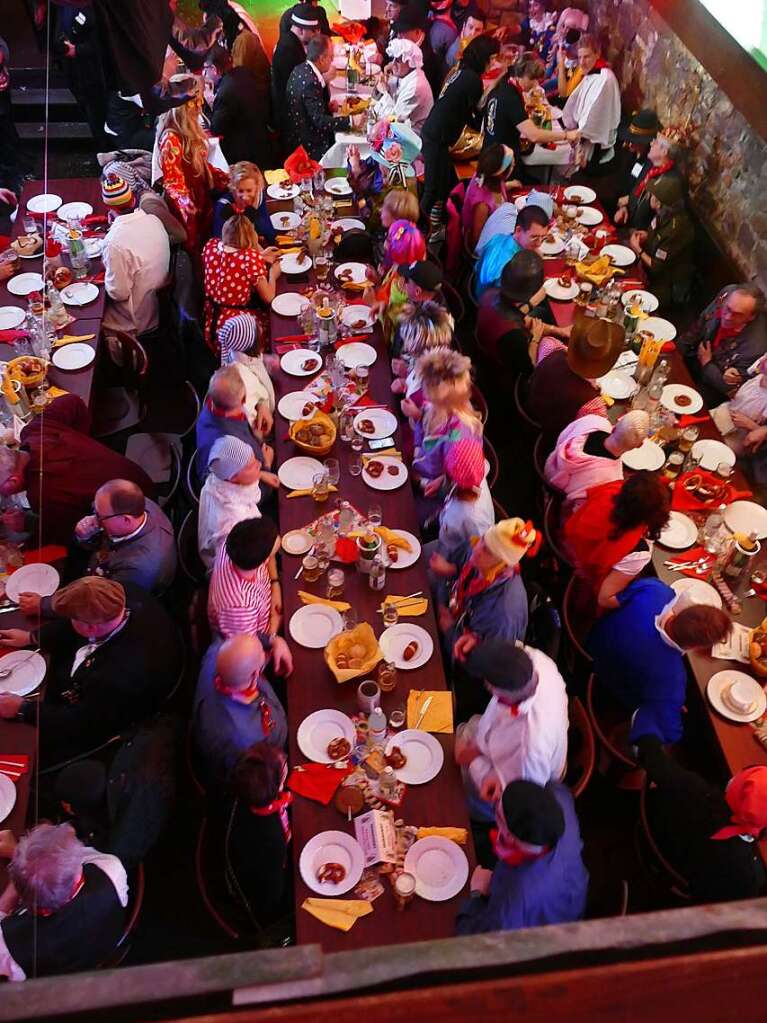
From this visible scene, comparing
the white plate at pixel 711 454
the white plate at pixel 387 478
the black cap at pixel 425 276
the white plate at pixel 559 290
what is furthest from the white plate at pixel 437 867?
the white plate at pixel 559 290

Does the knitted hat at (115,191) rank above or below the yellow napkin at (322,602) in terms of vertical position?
above

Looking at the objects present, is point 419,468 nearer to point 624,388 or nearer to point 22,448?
point 624,388

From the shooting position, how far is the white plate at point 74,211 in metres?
6.29

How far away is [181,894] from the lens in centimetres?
415

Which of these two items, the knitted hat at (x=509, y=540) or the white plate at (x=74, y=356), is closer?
the knitted hat at (x=509, y=540)

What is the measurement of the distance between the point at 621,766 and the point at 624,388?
2.52 metres

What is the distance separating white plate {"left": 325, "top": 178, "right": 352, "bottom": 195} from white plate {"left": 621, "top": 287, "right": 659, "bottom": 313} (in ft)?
8.44

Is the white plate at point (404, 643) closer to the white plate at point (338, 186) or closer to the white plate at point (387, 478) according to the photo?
the white plate at point (387, 478)

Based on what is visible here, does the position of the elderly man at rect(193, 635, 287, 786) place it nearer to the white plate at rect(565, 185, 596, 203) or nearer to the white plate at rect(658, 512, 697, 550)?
the white plate at rect(658, 512, 697, 550)

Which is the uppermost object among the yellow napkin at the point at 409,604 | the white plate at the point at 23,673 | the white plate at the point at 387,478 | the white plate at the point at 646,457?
the white plate at the point at 646,457

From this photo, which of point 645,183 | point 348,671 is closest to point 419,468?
point 348,671

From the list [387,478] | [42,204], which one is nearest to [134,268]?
[42,204]

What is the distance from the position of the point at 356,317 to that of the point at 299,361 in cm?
61

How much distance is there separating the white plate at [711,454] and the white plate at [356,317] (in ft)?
7.66
